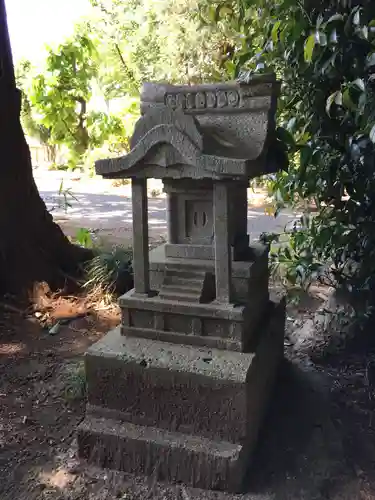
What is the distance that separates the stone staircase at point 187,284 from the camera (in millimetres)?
2686

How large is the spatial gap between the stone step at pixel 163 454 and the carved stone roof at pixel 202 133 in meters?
1.31

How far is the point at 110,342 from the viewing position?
9.02ft

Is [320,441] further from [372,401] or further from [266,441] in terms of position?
[372,401]

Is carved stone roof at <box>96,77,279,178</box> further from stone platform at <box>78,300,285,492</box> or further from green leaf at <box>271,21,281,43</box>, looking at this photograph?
stone platform at <box>78,300,285,492</box>

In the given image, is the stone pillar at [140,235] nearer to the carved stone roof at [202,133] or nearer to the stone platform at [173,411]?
the carved stone roof at [202,133]

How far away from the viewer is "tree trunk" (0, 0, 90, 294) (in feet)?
15.4

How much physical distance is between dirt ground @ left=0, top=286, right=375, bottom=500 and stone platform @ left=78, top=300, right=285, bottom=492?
Result: 100 mm

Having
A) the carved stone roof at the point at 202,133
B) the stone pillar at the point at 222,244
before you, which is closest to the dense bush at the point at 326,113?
the carved stone roof at the point at 202,133

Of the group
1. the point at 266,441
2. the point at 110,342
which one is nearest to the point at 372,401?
the point at 266,441

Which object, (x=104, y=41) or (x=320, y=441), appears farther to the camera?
(x=104, y=41)

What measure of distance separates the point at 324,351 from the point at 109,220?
5632mm

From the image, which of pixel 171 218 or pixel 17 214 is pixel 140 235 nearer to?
pixel 171 218

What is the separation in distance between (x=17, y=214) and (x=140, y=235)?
2575mm

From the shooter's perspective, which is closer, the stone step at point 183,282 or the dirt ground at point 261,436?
the dirt ground at point 261,436
